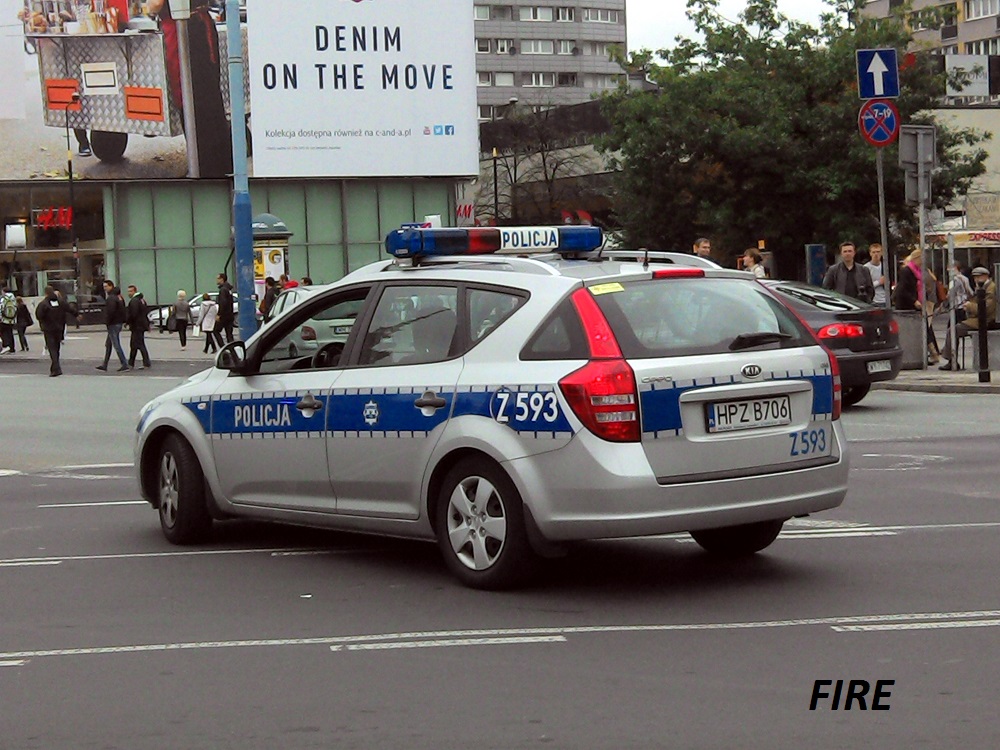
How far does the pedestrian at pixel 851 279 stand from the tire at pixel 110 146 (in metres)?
49.3

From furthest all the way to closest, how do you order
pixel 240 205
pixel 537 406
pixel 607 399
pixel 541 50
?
pixel 541 50 < pixel 240 205 < pixel 537 406 < pixel 607 399

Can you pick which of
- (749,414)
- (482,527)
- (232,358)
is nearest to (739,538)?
(749,414)

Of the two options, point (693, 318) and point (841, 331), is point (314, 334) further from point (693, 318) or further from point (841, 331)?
point (841, 331)

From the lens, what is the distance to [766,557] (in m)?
8.68

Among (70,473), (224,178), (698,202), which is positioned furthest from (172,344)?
(70,473)

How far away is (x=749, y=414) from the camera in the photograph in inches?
302

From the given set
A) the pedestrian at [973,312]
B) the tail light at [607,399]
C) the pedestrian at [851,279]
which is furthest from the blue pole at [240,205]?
the tail light at [607,399]

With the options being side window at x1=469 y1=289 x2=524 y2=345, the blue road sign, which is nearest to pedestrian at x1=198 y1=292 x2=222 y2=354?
the blue road sign

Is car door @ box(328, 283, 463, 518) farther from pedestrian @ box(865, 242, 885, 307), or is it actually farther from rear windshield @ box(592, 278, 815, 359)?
pedestrian @ box(865, 242, 885, 307)

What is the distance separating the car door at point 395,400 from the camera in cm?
798

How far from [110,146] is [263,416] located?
199 feet

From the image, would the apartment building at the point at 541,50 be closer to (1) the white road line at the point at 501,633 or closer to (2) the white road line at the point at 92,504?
(2) the white road line at the point at 92,504

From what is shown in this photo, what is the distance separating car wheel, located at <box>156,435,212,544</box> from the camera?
31.1ft

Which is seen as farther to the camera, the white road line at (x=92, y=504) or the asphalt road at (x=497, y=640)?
the white road line at (x=92, y=504)
